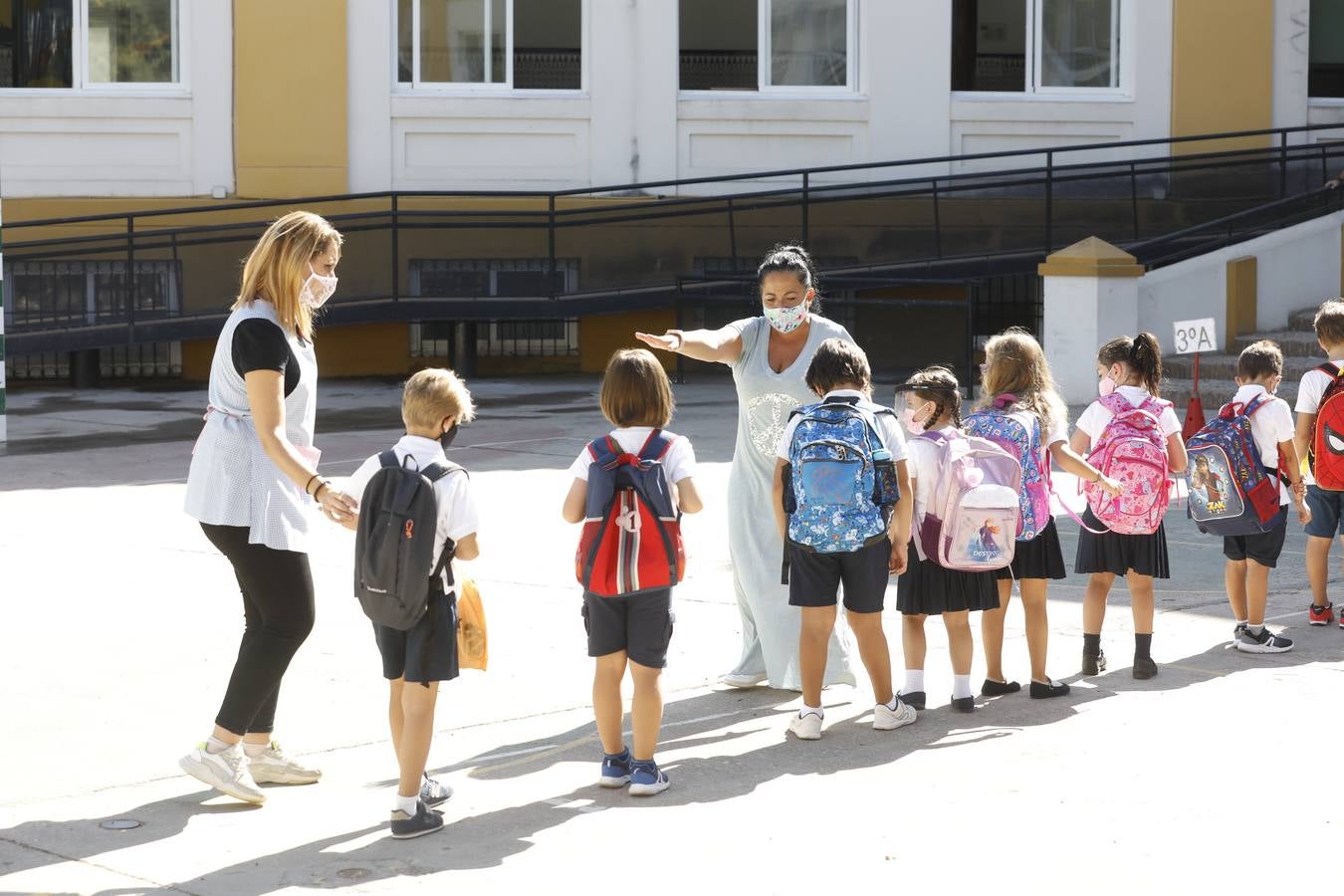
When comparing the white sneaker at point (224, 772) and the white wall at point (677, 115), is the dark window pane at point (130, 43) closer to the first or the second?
the white wall at point (677, 115)

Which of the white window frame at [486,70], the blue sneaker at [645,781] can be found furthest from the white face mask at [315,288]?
the white window frame at [486,70]

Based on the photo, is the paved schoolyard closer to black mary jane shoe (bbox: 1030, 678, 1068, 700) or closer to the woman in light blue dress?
black mary jane shoe (bbox: 1030, 678, 1068, 700)

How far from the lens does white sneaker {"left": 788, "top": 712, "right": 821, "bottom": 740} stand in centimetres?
652

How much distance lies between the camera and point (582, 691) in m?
7.30

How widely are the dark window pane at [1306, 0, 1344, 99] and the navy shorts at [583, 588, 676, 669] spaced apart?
19366 mm

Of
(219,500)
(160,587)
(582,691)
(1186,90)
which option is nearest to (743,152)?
(1186,90)

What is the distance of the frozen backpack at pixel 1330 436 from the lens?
327 inches

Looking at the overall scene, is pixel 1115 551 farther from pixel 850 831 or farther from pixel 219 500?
pixel 219 500

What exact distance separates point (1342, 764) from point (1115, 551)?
1571 mm

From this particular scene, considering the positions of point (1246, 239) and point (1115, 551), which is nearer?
point (1115, 551)

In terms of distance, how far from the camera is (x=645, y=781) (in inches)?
231

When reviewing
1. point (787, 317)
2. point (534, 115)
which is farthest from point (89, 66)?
point (787, 317)

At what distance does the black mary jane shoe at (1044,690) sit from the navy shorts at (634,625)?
1.87 metres

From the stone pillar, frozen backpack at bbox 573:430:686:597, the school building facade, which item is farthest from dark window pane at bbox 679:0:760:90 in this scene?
frozen backpack at bbox 573:430:686:597
